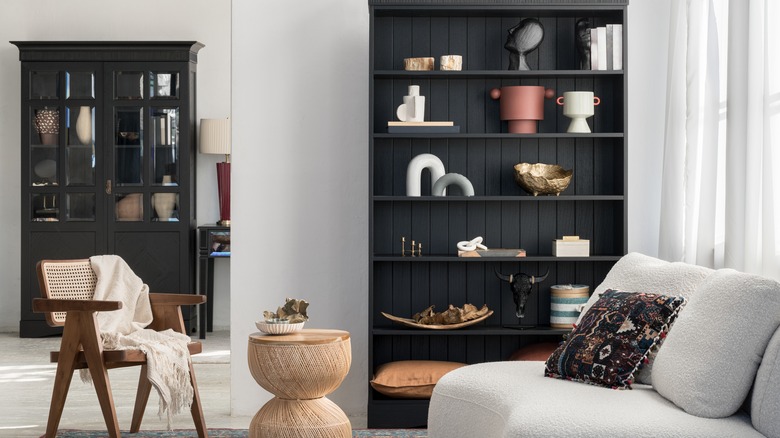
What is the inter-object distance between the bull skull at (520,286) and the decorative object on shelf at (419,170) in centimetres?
54

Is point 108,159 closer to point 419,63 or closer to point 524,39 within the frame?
point 419,63

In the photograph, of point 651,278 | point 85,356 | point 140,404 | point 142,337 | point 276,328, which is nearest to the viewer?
point 651,278

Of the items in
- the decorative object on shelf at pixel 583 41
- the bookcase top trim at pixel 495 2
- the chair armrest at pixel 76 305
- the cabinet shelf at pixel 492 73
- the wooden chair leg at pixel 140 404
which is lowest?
the wooden chair leg at pixel 140 404

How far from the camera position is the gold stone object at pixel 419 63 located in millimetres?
4113

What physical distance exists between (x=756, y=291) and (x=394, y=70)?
216cm

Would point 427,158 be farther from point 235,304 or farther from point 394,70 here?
point 235,304

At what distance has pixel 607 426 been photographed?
2.38 meters

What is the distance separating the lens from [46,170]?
23.6ft

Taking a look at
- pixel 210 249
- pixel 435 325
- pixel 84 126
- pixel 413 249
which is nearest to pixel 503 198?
pixel 413 249

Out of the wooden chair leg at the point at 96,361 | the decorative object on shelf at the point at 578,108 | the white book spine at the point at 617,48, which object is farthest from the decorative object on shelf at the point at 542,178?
the wooden chair leg at the point at 96,361

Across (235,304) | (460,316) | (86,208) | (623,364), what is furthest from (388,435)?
(86,208)

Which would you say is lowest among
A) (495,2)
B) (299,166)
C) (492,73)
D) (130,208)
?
(130,208)

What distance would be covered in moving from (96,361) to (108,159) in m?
3.92

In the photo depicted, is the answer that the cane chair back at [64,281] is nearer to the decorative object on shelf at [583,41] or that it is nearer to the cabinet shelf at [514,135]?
the cabinet shelf at [514,135]
